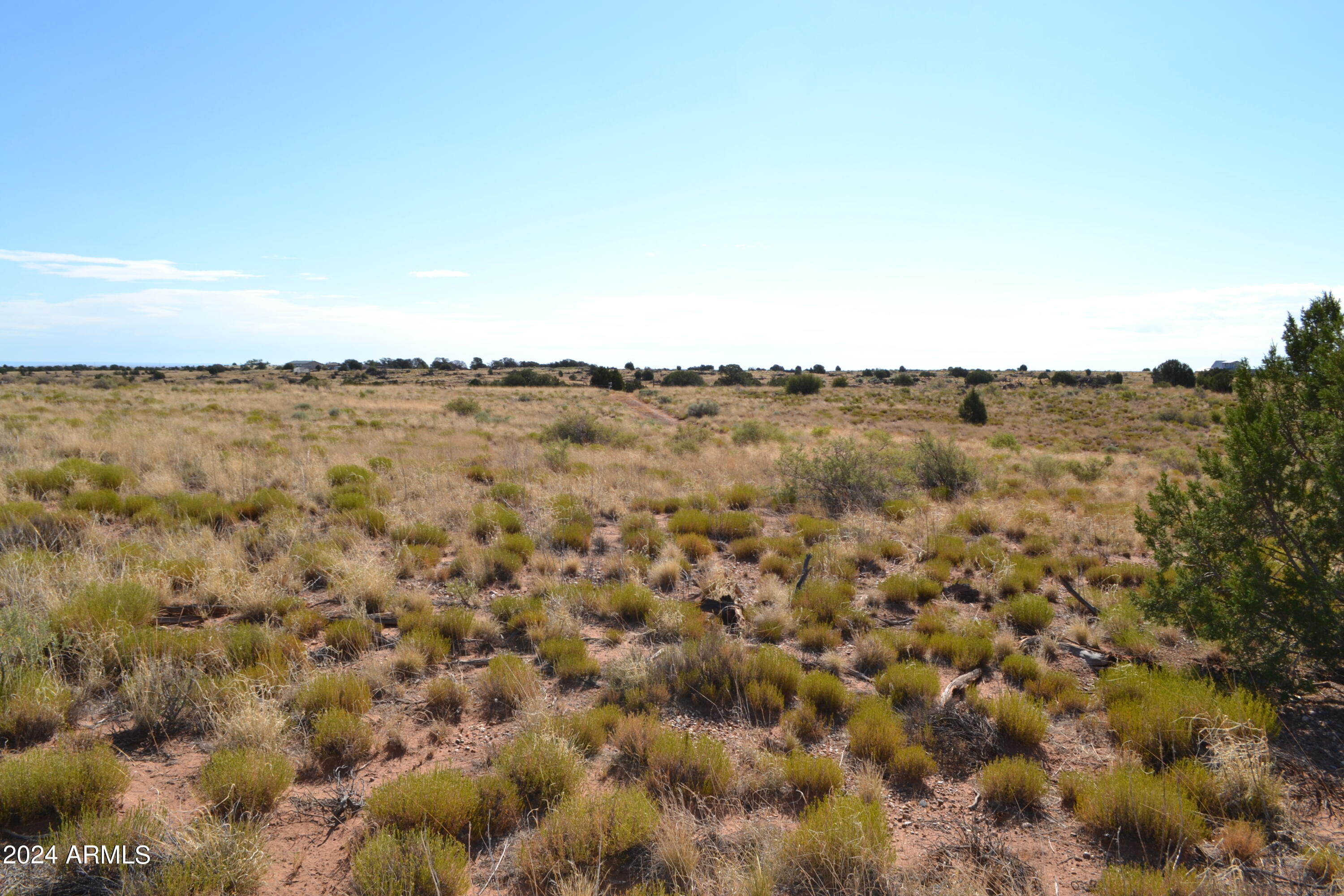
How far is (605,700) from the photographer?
16.1 feet

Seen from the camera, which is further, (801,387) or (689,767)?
(801,387)

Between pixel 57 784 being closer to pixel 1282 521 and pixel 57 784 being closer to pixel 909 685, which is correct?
pixel 909 685

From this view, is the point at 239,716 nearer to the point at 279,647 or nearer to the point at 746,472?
the point at 279,647

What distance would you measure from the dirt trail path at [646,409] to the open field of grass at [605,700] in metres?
19.1

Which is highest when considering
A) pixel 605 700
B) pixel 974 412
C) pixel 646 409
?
pixel 974 412

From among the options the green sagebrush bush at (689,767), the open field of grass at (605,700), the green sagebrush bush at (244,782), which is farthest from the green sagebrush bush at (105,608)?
the green sagebrush bush at (689,767)

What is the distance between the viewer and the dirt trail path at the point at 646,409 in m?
30.5

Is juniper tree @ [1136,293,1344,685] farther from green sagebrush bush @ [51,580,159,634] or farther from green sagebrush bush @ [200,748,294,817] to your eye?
green sagebrush bush @ [51,580,159,634]

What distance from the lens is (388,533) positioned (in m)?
8.55

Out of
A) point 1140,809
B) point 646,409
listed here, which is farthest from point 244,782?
point 646,409

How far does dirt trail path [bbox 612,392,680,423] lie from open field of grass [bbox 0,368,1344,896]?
754 inches

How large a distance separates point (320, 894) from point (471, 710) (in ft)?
5.79

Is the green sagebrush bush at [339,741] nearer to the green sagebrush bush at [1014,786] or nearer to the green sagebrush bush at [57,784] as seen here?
the green sagebrush bush at [57,784]

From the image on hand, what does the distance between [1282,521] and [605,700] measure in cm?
551
